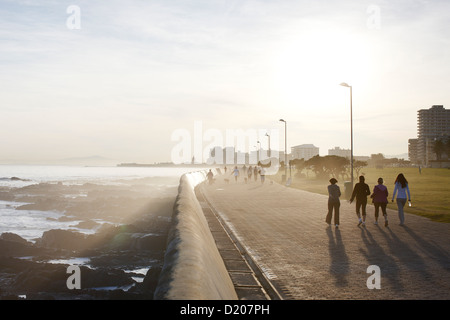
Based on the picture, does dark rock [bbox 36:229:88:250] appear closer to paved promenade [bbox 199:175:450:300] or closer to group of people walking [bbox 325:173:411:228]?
paved promenade [bbox 199:175:450:300]

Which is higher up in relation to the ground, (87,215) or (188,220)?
(188,220)

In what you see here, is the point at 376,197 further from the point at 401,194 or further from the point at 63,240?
the point at 63,240

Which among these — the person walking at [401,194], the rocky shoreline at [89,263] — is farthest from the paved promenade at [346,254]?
the rocky shoreline at [89,263]

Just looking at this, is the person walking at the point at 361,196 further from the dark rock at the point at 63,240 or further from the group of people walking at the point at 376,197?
the dark rock at the point at 63,240

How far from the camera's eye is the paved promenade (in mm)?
7516

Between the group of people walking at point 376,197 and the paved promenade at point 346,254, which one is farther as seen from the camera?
the group of people walking at point 376,197

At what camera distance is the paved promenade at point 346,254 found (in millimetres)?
7516

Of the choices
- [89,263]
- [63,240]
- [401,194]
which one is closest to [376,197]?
[401,194]

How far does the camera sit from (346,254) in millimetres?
10672

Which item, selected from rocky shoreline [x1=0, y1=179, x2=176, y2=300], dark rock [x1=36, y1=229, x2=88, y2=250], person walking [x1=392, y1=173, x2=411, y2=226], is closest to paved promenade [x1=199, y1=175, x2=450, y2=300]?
person walking [x1=392, y1=173, x2=411, y2=226]

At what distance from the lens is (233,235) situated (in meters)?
13.6
